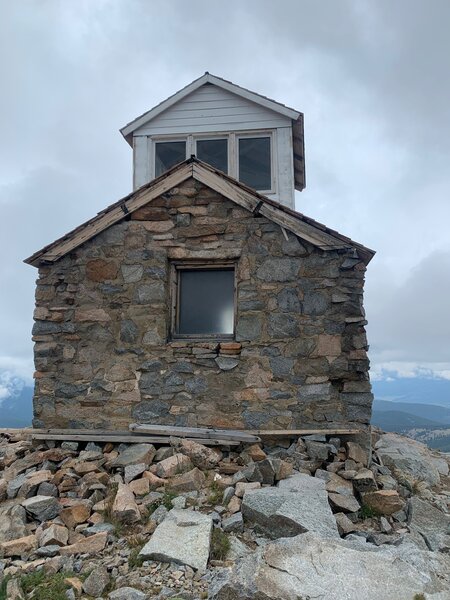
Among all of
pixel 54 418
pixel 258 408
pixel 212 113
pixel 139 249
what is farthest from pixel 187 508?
pixel 212 113

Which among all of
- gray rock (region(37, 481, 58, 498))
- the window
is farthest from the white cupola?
gray rock (region(37, 481, 58, 498))

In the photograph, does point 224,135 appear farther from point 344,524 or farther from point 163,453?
point 344,524

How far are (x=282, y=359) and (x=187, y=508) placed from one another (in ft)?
8.39

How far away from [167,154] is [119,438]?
6804 mm

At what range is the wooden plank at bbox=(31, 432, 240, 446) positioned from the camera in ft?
21.1

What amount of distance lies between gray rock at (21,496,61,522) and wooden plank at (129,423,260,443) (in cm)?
162

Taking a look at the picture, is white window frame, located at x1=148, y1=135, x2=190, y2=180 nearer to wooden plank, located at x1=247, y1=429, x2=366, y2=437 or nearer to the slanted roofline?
the slanted roofline

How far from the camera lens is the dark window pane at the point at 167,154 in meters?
10.7

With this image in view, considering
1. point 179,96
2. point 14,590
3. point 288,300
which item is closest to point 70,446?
point 14,590

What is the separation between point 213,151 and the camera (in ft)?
34.3

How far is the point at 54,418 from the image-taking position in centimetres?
710

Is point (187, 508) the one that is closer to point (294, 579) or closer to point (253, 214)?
point (294, 579)

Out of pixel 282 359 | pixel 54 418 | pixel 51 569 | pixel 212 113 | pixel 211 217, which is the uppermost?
pixel 212 113

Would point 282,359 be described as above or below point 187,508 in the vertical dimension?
→ above
